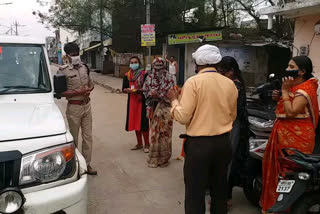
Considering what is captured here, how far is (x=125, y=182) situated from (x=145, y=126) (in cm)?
147

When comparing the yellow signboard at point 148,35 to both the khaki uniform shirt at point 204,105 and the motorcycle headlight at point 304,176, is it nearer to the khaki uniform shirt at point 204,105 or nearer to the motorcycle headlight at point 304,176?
the khaki uniform shirt at point 204,105

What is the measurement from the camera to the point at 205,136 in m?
2.59

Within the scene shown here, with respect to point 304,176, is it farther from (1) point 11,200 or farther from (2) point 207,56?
(1) point 11,200

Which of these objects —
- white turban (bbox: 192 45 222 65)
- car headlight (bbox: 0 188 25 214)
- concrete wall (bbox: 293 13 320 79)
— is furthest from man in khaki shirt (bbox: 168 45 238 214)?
concrete wall (bbox: 293 13 320 79)

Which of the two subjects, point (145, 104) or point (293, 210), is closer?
point (293, 210)

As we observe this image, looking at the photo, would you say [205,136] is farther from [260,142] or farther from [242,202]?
[242,202]

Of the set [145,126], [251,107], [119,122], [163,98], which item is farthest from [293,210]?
[119,122]

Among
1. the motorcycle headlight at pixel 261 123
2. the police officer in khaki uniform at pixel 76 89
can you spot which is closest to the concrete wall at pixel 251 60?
the police officer in khaki uniform at pixel 76 89

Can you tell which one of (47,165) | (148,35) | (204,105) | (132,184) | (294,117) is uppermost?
(148,35)

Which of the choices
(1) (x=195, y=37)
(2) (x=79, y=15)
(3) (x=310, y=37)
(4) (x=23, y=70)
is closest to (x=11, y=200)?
(4) (x=23, y=70)

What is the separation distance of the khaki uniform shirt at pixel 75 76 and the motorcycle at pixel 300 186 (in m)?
2.76

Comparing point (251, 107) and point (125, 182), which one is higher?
point (251, 107)

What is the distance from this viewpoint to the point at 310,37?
7.96m

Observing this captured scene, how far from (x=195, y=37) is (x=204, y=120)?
513 inches
